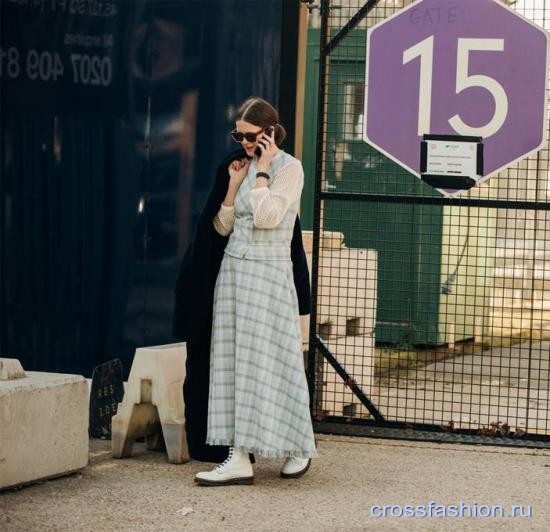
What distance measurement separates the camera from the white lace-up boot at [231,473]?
19.4 feet

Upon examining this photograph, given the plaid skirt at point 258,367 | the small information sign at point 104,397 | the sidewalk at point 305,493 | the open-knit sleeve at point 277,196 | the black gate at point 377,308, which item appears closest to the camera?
the sidewalk at point 305,493

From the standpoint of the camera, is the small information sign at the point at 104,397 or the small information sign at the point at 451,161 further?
the small information sign at the point at 451,161

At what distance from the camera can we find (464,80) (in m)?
7.17

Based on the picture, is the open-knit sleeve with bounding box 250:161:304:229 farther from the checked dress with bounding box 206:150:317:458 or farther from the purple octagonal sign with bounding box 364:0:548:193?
the purple octagonal sign with bounding box 364:0:548:193

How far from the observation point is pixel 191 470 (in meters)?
6.31

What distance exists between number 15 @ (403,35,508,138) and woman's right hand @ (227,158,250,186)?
164 centimetres

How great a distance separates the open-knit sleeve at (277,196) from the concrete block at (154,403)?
110 centimetres

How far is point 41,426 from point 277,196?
1553 millimetres

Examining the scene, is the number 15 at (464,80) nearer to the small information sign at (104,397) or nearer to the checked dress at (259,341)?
the checked dress at (259,341)

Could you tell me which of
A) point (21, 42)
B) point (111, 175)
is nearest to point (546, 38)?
point (111, 175)

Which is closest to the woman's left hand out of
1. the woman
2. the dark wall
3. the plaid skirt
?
the woman

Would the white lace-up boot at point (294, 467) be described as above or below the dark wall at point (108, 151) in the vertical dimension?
below

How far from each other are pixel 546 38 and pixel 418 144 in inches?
37.0

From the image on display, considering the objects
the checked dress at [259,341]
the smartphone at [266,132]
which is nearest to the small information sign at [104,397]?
Answer: the checked dress at [259,341]
